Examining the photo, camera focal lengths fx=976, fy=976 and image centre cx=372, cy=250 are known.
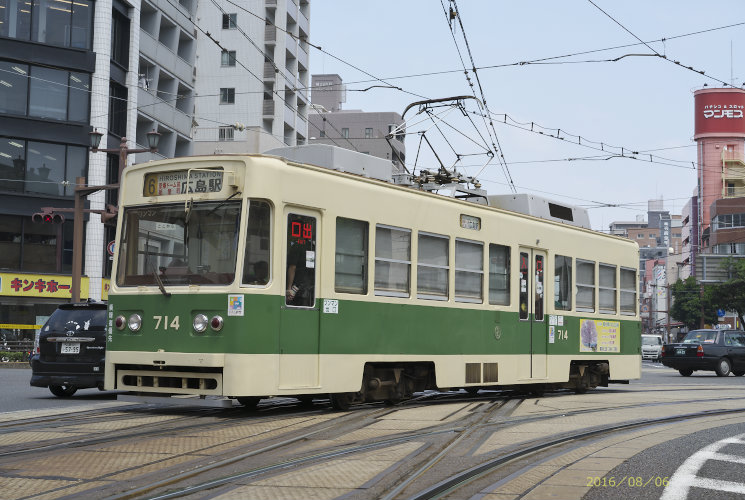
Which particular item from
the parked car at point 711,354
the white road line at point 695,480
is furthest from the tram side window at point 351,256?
the parked car at point 711,354

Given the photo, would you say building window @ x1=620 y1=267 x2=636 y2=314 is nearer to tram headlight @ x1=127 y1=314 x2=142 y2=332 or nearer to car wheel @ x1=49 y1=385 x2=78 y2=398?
car wheel @ x1=49 y1=385 x2=78 y2=398

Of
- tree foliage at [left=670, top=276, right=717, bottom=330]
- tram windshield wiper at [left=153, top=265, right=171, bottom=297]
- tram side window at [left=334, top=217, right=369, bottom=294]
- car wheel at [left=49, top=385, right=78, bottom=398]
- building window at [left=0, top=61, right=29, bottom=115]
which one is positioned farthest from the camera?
tree foliage at [left=670, top=276, right=717, bottom=330]

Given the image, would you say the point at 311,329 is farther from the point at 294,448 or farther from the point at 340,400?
the point at 294,448

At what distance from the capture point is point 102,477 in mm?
6570

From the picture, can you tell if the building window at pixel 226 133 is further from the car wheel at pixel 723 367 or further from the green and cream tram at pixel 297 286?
the green and cream tram at pixel 297 286

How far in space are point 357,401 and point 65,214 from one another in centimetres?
2907

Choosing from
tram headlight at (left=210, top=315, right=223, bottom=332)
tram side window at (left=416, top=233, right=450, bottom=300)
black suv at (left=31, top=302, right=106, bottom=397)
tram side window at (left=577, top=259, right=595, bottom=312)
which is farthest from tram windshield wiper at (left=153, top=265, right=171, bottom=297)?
tram side window at (left=577, top=259, right=595, bottom=312)

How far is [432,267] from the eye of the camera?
13109 millimetres

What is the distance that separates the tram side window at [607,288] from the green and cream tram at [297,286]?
3.48m

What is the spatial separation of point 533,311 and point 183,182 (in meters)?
6.59

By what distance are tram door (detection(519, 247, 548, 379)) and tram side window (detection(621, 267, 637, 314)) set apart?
3.12 metres

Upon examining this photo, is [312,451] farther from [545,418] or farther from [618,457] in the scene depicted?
[545,418]

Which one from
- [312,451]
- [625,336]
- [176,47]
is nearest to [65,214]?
[176,47]

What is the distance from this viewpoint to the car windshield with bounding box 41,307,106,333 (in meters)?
14.7
